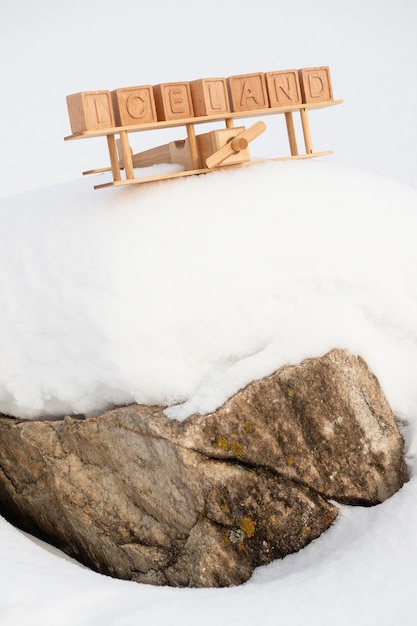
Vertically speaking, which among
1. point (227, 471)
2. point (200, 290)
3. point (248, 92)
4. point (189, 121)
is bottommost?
point (227, 471)

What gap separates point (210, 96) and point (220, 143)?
246mm

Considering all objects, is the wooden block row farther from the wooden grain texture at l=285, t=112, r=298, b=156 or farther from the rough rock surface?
the rough rock surface

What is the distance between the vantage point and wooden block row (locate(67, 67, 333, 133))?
13.3ft

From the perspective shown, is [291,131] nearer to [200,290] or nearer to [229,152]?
[229,152]

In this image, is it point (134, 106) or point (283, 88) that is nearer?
point (134, 106)

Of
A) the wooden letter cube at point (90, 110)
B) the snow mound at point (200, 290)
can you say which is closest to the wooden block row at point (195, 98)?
the wooden letter cube at point (90, 110)

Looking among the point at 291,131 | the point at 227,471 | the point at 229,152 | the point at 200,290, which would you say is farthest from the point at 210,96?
the point at 227,471

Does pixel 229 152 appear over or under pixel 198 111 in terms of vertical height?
under

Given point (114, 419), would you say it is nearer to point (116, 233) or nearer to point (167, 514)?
point (167, 514)

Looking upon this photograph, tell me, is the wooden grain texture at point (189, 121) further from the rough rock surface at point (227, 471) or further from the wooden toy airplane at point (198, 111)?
the rough rock surface at point (227, 471)

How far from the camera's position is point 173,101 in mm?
4211

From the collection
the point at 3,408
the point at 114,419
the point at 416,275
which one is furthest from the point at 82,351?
the point at 416,275

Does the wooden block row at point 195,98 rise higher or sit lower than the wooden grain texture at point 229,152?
higher

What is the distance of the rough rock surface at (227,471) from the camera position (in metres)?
3.76
